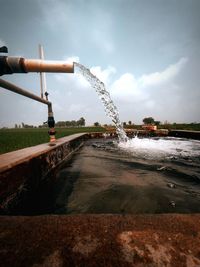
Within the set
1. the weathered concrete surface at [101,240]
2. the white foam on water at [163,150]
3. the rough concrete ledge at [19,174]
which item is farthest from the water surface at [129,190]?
the white foam on water at [163,150]

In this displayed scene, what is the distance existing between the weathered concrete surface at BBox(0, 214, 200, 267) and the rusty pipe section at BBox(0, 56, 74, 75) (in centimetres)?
122

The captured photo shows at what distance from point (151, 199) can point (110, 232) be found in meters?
1.14

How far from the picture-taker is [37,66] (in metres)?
1.52

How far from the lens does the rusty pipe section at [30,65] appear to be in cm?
140

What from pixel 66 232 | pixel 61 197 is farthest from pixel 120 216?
pixel 61 197

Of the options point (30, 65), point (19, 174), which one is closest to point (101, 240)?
point (19, 174)

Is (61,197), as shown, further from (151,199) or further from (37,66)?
(37,66)

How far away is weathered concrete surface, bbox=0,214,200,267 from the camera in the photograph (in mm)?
545

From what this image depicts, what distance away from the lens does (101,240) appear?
0.64 m

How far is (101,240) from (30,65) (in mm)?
1470

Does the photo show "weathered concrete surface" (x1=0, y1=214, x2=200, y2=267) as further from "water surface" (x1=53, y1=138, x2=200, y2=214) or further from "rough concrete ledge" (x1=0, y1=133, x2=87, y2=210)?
"water surface" (x1=53, y1=138, x2=200, y2=214)

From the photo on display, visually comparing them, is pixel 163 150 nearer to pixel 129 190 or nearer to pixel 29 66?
pixel 129 190

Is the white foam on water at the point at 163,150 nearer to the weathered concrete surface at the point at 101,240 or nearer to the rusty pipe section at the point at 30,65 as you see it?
the rusty pipe section at the point at 30,65

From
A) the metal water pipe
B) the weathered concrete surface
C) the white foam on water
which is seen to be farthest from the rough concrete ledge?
the white foam on water
